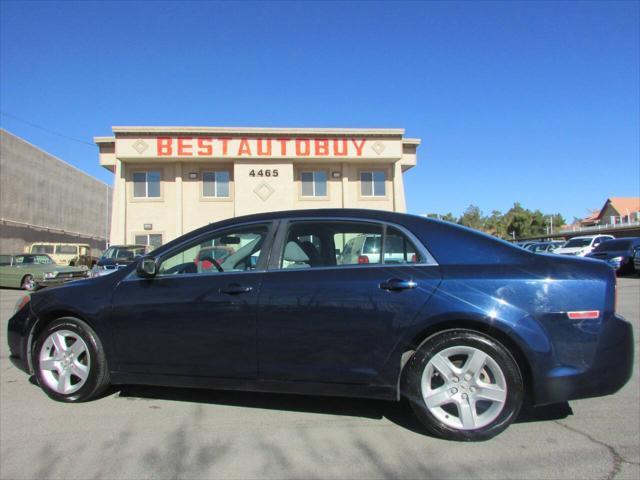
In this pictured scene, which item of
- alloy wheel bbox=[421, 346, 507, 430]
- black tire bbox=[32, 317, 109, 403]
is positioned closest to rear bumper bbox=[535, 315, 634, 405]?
alloy wheel bbox=[421, 346, 507, 430]

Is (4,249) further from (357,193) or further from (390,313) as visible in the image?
(390,313)

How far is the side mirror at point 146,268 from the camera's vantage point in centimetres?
383

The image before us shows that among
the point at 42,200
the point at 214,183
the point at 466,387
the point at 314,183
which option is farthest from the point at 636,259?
the point at 42,200

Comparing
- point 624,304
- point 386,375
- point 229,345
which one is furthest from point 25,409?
point 624,304

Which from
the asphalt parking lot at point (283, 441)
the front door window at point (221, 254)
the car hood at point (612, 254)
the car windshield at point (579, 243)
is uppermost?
the car windshield at point (579, 243)

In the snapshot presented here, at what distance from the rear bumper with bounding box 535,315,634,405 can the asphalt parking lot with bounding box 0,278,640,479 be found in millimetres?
384

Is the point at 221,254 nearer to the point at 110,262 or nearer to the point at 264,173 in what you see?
the point at 110,262

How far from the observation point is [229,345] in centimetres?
359

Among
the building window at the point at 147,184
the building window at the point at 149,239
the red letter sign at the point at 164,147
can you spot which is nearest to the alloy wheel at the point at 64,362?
the building window at the point at 149,239

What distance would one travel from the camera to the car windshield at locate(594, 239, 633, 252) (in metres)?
20.6

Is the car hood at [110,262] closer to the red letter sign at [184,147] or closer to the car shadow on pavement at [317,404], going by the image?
the red letter sign at [184,147]

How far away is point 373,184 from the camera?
86.6ft

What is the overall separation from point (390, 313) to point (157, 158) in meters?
23.2

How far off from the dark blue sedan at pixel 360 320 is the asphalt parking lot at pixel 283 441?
27cm
